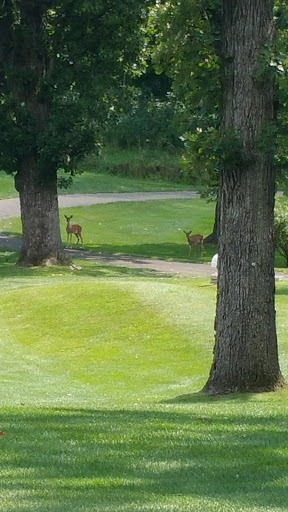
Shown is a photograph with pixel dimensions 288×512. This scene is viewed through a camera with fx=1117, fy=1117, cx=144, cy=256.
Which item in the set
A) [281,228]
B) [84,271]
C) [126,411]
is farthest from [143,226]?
[126,411]

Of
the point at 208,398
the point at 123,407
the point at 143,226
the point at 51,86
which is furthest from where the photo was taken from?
the point at 143,226

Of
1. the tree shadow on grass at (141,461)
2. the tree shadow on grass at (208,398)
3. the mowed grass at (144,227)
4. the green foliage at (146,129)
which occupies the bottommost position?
the mowed grass at (144,227)

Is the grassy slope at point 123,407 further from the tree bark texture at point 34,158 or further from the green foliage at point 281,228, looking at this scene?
the green foliage at point 281,228

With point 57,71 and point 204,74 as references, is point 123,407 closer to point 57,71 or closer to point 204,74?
point 204,74

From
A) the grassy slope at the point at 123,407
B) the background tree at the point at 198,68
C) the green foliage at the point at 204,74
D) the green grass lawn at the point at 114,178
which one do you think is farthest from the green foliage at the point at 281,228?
the green grass lawn at the point at 114,178

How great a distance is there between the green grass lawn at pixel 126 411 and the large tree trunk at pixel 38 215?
5865mm

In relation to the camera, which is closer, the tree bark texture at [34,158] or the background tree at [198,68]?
the background tree at [198,68]

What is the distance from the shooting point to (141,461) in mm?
8578

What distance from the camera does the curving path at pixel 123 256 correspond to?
36.1 m

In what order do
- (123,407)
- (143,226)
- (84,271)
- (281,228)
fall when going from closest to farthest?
(123,407)
(84,271)
(281,228)
(143,226)

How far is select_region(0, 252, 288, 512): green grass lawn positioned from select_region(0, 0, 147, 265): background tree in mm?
5963

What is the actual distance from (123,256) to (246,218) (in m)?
26.1

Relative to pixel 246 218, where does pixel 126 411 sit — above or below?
below

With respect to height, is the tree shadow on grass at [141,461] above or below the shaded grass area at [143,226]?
above
